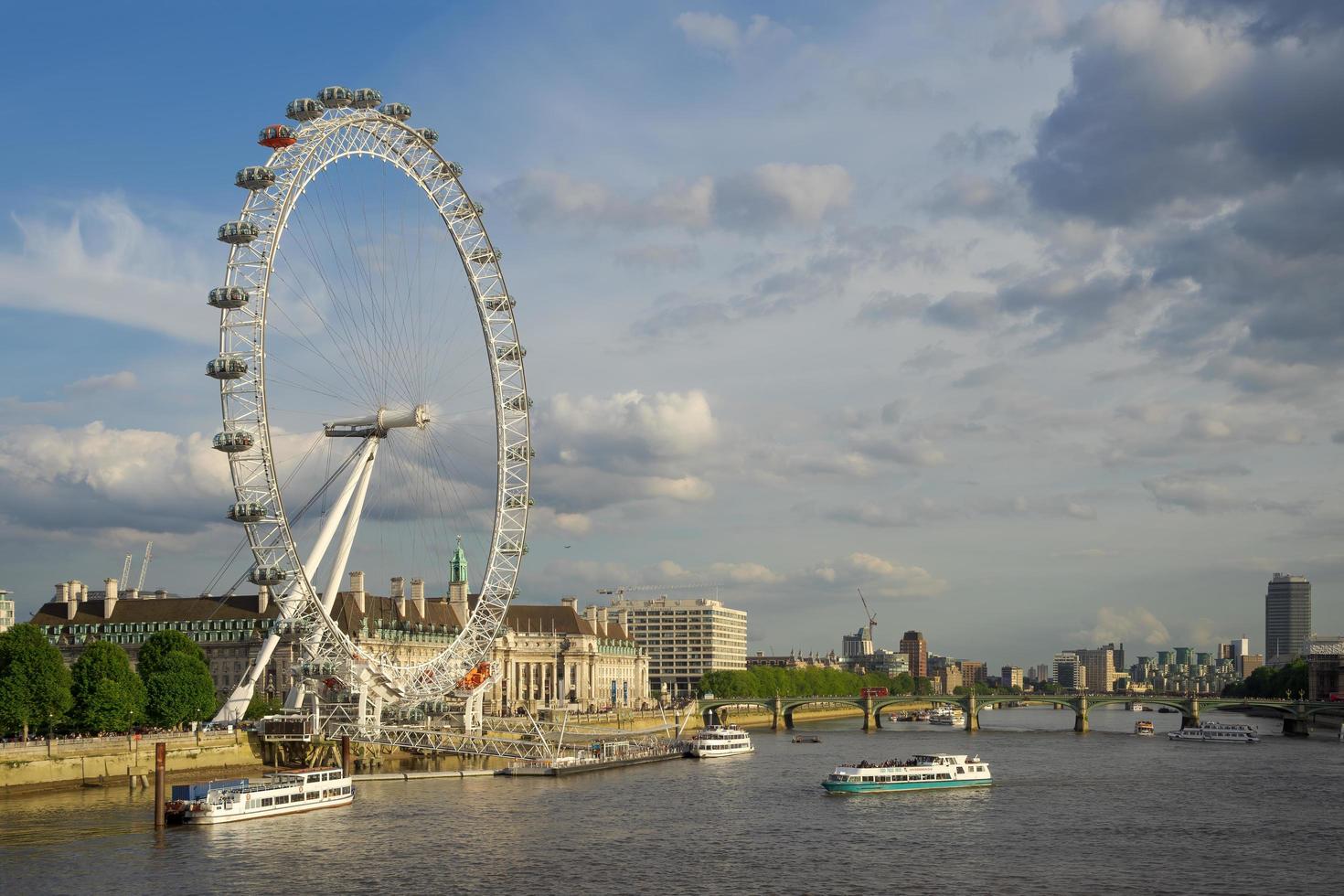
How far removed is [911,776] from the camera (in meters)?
105

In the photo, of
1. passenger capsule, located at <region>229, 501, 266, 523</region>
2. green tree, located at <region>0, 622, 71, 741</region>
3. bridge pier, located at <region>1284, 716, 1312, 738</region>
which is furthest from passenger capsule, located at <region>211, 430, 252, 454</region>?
bridge pier, located at <region>1284, 716, 1312, 738</region>

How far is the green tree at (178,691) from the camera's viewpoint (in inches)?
4279

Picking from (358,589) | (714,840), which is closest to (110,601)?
(358,589)

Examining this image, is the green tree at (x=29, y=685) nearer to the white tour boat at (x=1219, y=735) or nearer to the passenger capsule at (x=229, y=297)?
the passenger capsule at (x=229, y=297)

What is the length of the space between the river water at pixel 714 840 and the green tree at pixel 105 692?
35.5 feet

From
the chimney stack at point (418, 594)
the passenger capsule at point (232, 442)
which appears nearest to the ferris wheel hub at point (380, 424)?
the passenger capsule at point (232, 442)

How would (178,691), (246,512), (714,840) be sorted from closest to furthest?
(714,840) < (246,512) < (178,691)

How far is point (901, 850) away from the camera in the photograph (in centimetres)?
7381

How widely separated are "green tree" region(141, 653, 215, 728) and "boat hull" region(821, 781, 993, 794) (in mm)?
45664

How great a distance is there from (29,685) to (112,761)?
7.49 metres

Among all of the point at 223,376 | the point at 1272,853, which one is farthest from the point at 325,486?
the point at 1272,853

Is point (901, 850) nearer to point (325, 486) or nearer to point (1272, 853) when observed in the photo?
point (1272, 853)

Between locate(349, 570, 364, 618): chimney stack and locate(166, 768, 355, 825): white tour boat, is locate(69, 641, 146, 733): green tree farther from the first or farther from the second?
locate(349, 570, 364, 618): chimney stack

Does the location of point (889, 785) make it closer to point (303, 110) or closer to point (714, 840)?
point (714, 840)
